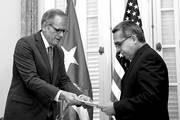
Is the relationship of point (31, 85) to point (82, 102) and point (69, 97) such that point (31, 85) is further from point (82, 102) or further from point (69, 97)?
point (82, 102)

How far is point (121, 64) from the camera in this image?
4312mm

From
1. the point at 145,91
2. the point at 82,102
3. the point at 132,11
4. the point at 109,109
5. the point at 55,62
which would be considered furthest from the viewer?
the point at 132,11

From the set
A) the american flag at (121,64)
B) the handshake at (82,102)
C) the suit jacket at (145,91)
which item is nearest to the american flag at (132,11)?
the american flag at (121,64)

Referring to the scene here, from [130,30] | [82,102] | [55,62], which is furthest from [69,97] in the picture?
[130,30]

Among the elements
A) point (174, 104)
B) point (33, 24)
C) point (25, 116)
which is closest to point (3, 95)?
point (33, 24)

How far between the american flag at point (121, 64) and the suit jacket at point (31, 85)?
4.31ft

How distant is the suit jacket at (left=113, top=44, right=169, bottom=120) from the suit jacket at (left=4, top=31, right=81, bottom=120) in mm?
597

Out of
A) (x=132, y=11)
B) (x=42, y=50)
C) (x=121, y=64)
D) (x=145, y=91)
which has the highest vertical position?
(x=132, y=11)

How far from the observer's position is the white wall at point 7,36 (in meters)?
4.79

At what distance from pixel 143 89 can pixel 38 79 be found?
868 mm

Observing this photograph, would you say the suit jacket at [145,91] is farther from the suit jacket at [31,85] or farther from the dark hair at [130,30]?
the suit jacket at [31,85]

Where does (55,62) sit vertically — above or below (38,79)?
above

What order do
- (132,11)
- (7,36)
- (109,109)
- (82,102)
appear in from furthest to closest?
(7,36), (132,11), (82,102), (109,109)

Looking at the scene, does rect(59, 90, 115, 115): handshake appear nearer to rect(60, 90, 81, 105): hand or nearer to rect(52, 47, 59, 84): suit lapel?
rect(60, 90, 81, 105): hand
